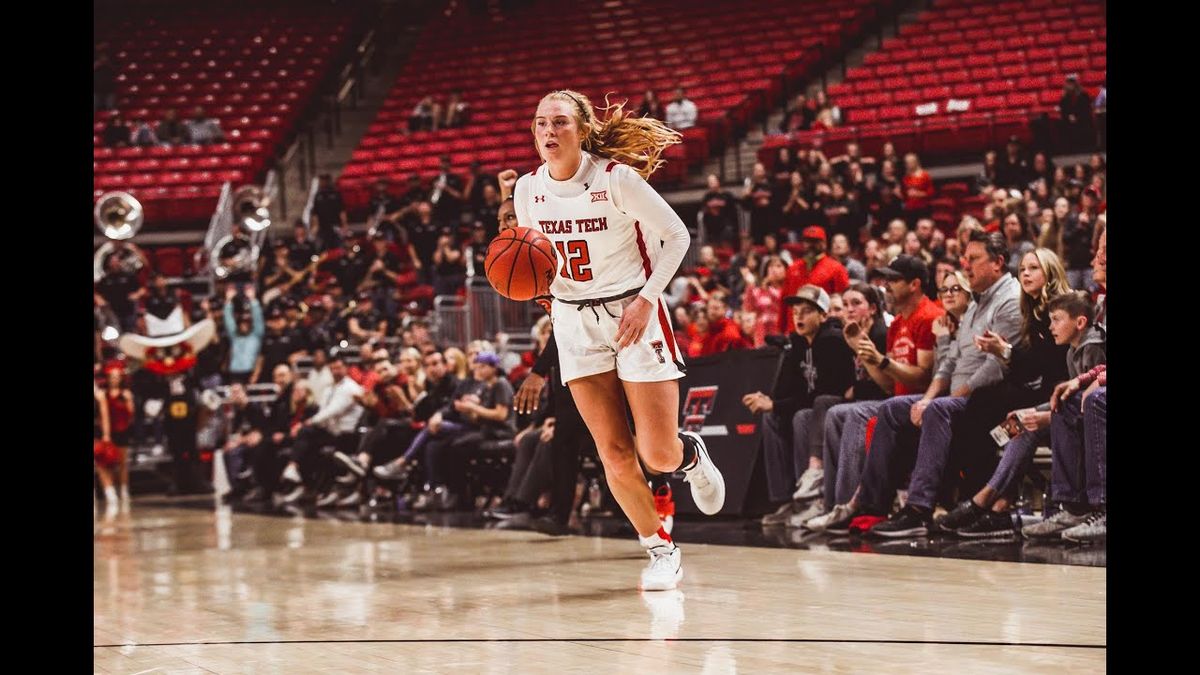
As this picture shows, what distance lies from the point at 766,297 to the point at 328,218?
9388 millimetres

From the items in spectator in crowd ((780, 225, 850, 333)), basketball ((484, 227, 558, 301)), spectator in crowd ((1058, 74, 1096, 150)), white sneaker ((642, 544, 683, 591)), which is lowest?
white sneaker ((642, 544, 683, 591))

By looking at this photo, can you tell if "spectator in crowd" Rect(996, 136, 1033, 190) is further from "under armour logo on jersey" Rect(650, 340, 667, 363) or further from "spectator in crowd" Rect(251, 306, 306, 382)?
"under armour logo on jersey" Rect(650, 340, 667, 363)

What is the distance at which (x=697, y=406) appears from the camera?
909 cm

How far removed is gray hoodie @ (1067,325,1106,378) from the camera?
6.66 m

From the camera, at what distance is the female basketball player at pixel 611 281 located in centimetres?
533

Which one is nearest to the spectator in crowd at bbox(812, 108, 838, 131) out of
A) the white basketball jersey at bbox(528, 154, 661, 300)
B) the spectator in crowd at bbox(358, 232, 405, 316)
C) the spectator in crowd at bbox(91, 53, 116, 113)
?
the spectator in crowd at bbox(358, 232, 405, 316)

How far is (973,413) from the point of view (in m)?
7.18

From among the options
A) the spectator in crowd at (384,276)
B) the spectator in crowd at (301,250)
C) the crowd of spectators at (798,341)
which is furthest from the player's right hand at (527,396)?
the spectator in crowd at (301,250)

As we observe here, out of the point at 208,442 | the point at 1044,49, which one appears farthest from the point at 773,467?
the point at 1044,49

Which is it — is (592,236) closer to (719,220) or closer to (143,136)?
(719,220)

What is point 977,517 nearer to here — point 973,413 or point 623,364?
point 973,413

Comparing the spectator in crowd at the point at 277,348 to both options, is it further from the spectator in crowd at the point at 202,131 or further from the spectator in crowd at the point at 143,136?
the spectator in crowd at the point at 143,136

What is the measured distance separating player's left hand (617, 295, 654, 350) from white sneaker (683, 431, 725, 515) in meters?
0.85

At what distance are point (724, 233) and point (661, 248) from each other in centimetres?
1007
